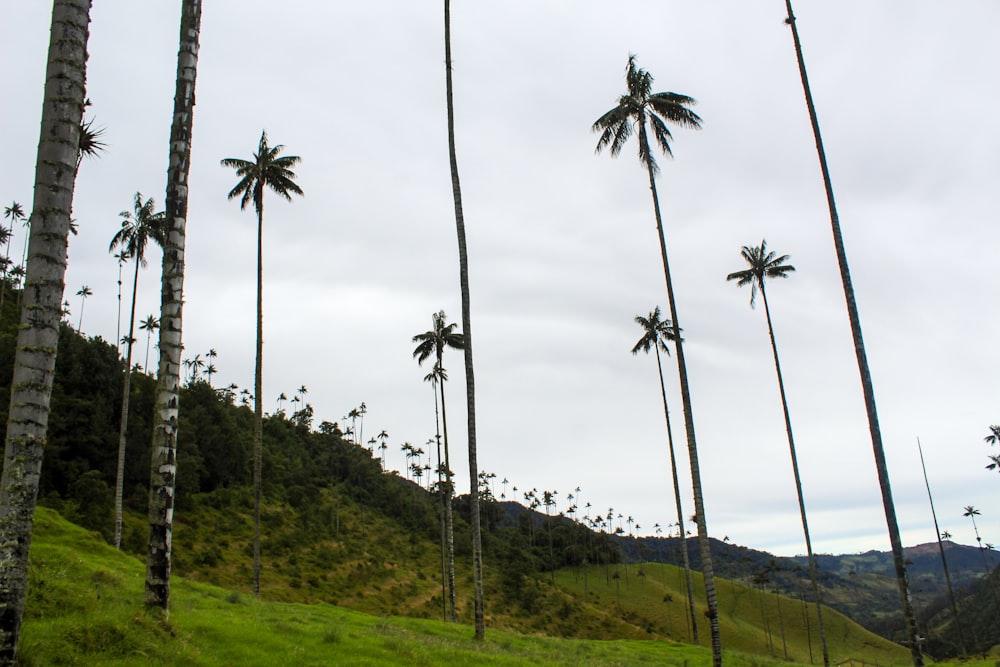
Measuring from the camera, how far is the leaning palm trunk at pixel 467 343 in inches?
878

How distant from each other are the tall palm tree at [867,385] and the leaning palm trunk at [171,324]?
16.8 m

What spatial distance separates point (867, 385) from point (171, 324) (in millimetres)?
18597

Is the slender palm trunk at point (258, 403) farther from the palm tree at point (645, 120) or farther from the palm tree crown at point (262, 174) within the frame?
the palm tree at point (645, 120)

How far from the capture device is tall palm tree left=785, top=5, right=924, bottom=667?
55.0 ft

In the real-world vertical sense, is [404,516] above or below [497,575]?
above

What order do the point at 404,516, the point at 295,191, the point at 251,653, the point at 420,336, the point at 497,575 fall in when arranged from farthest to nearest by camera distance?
the point at 404,516 → the point at 497,575 → the point at 420,336 → the point at 295,191 → the point at 251,653

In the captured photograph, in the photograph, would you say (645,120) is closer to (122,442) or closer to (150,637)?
(150,637)

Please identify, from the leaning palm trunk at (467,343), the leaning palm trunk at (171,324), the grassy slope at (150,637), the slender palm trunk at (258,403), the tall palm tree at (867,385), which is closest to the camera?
the grassy slope at (150,637)

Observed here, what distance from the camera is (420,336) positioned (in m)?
45.0

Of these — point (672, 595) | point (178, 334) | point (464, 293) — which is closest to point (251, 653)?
point (178, 334)

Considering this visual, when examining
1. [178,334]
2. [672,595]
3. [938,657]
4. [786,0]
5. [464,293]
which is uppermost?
[786,0]

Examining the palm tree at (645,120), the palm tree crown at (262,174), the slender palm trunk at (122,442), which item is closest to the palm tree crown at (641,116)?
the palm tree at (645,120)

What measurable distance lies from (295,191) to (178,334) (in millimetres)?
24106

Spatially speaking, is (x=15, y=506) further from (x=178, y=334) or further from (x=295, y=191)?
(x=295, y=191)
